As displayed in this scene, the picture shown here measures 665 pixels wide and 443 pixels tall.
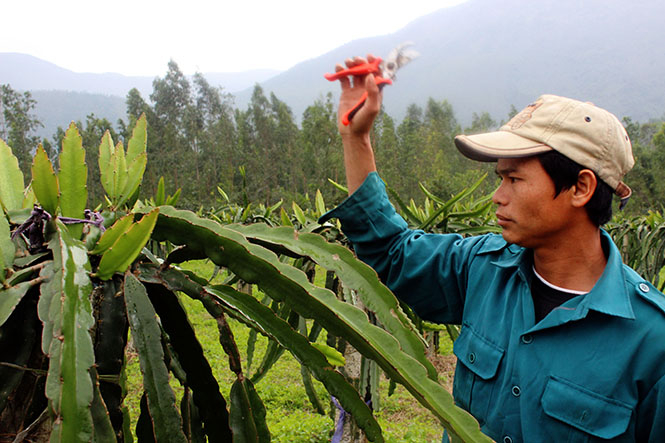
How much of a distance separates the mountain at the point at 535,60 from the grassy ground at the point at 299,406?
193 feet

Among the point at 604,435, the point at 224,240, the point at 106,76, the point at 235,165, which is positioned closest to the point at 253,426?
the point at 224,240

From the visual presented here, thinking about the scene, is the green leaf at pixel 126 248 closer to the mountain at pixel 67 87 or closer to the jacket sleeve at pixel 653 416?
the jacket sleeve at pixel 653 416

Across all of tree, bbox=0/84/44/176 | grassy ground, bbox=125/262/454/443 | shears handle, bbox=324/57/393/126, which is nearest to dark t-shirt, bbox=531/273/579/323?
shears handle, bbox=324/57/393/126

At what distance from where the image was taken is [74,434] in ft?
1.25

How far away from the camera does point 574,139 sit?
2.69ft

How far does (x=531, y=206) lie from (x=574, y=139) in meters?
0.13

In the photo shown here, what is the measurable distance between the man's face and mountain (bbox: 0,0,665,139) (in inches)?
2454

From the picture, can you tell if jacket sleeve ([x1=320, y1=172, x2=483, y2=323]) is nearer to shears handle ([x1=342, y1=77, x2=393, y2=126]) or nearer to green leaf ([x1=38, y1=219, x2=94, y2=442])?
shears handle ([x1=342, y1=77, x2=393, y2=126])

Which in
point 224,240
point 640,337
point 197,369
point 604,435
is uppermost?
point 224,240

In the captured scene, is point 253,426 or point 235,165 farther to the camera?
point 235,165

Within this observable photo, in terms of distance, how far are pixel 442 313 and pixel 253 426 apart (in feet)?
1.98

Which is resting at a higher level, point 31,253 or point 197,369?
point 31,253

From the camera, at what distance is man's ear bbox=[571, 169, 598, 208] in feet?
2.74

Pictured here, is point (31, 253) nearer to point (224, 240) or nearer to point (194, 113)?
point (224, 240)
